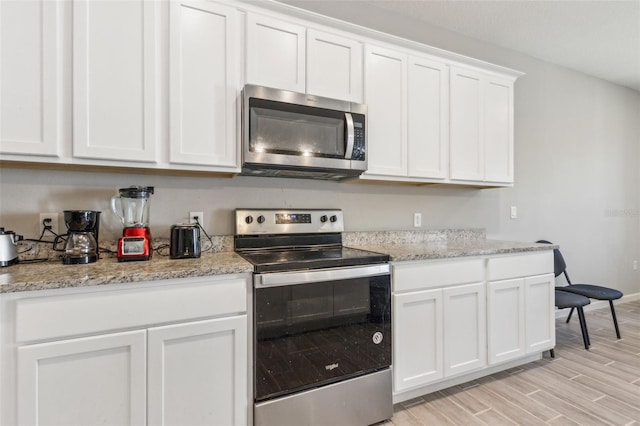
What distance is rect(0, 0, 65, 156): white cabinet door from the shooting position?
1348 mm

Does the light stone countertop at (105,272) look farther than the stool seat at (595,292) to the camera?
No

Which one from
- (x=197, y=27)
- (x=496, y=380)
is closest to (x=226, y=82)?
(x=197, y=27)

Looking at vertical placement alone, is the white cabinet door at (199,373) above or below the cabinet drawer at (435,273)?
below

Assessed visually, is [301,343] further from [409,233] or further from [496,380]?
[496,380]

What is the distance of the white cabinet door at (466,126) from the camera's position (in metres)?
2.40

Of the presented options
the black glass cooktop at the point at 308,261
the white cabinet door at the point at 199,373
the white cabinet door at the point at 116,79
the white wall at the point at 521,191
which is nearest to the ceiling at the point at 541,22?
the white wall at the point at 521,191

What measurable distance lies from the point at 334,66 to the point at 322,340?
5.17ft

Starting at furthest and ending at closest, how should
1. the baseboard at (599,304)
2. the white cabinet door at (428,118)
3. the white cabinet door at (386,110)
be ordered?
the baseboard at (599,304) → the white cabinet door at (428,118) → the white cabinet door at (386,110)

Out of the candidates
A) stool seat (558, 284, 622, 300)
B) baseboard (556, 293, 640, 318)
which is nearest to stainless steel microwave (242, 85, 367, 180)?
stool seat (558, 284, 622, 300)

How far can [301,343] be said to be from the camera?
1551 mm

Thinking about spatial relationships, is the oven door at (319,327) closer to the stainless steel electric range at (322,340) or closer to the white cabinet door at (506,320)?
the stainless steel electric range at (322,340)

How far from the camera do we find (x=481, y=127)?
251cm

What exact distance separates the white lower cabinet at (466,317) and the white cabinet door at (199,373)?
862 millimetres

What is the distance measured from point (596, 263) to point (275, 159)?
399 cm
